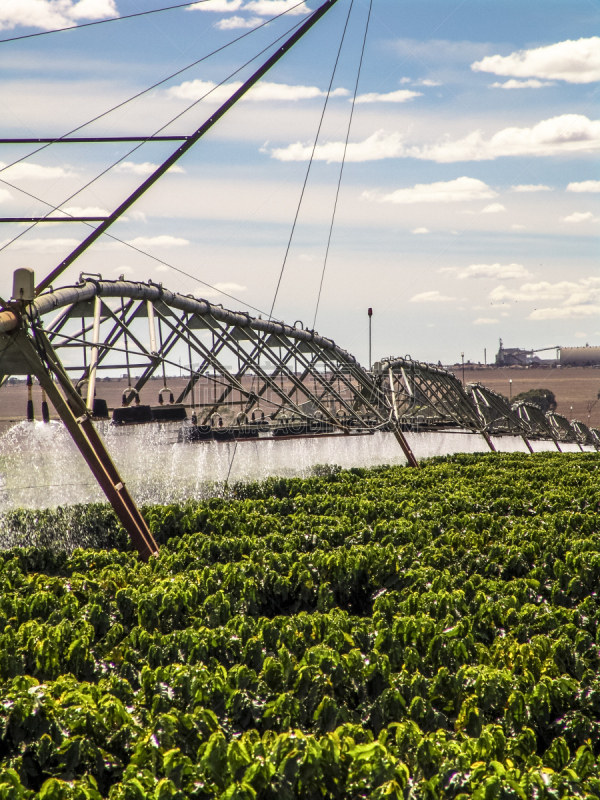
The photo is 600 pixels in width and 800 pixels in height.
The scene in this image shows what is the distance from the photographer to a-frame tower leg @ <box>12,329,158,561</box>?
1139cm

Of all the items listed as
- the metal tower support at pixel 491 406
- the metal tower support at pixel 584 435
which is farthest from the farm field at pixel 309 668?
the metal tower support at pixel 584 435

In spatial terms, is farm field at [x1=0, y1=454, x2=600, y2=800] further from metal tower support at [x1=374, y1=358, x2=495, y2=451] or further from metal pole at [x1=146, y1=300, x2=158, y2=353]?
metal tower support at [x1=374, y1=358, x2=495, y2=451]

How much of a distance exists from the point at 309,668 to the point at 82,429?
7235mm

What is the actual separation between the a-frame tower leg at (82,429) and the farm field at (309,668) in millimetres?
472

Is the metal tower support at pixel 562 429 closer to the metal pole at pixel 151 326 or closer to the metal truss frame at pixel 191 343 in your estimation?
the metal truss frame at pixel 191 343

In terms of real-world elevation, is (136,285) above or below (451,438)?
above

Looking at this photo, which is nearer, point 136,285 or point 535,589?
point 535,589

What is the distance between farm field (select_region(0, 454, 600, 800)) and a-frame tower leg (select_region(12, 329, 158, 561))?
47 centimetres

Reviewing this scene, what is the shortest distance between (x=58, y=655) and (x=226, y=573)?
8.87 feet

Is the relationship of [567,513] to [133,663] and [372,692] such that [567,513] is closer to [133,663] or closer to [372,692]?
[372,692]

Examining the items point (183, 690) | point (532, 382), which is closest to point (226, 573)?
point (183, 690)

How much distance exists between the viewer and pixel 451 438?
39.8m

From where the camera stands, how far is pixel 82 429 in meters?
11.9

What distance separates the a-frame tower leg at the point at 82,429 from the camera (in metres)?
11.4
